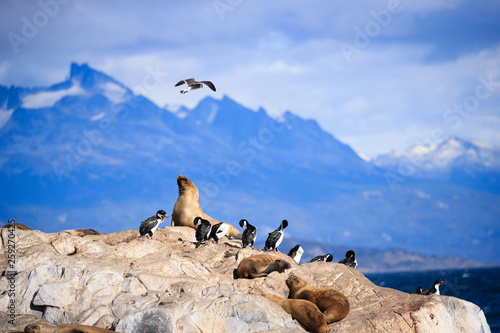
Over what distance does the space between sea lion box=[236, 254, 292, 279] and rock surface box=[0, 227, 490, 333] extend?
0.86ft

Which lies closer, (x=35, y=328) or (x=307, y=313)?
(x=35, y=328)

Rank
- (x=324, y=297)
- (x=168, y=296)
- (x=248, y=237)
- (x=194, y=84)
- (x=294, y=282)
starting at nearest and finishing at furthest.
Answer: (x=168, y=296)
(x=324, y=297)
(x=294, y=282)
(x=248, y=237)
(x=194, y=84)

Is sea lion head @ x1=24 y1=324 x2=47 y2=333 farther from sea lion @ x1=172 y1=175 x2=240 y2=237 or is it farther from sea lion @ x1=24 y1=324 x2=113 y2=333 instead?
sea lion @ x1=172 y1=175 x2=240 y2=237

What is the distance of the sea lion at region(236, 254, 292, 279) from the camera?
13.7m

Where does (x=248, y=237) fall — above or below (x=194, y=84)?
below

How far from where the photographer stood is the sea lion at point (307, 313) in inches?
459

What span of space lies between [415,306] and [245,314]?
159 inches

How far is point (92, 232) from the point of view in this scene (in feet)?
68.4

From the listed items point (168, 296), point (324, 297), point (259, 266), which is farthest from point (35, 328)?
point (324, 297)

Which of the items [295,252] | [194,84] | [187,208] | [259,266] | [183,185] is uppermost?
[194,84]

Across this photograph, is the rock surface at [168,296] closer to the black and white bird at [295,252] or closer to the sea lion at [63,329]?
the sea lion at [63,329]

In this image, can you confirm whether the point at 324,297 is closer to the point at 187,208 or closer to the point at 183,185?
the point at 187,208

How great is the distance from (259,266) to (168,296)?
3207mm

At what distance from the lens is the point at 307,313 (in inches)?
464
